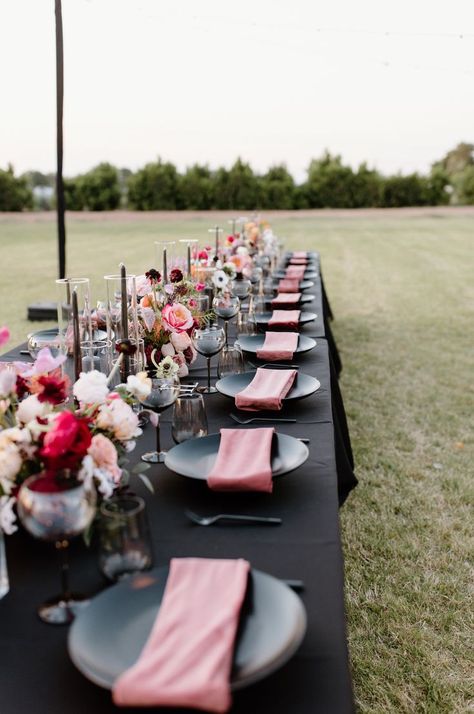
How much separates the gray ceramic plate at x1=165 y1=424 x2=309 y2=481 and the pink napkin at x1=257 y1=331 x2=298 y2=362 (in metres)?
1.06

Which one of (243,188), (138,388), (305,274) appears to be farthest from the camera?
(243,188)

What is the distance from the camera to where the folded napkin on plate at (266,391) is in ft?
7.29

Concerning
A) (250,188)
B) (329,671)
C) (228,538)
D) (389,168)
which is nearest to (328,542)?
(228,538)

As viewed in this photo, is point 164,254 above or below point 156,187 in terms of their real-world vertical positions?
below

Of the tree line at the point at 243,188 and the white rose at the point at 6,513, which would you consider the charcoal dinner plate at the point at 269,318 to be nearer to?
the white rose at the point at 6,513

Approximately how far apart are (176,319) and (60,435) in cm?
131

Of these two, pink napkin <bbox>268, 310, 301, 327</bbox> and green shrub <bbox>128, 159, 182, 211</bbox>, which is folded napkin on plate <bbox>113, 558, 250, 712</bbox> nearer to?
pink napkin <bbox>268, 310, 301, 327</bbox>

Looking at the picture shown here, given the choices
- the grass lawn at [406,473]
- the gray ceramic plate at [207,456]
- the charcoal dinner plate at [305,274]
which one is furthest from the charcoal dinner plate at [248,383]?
the charcoal dinner plate at [305,274]

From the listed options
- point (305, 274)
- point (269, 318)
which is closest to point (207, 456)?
point (269, 318)

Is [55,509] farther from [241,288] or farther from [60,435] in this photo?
[241,288]

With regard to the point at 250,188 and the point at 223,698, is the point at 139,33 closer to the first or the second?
the point at 223,698

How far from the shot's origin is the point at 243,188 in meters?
31.3

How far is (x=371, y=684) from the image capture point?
215 centimetres

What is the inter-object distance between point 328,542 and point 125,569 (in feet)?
1.47
